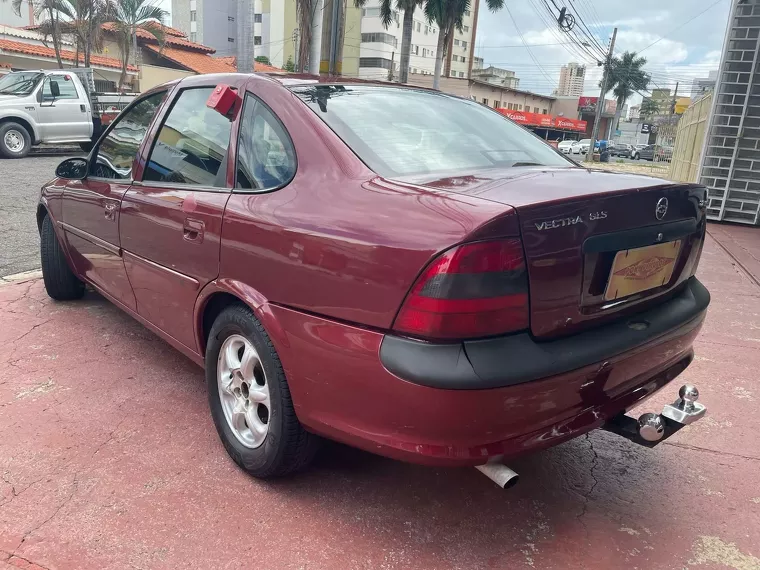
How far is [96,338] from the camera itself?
388cm

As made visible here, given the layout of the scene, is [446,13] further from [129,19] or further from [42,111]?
[42,111]

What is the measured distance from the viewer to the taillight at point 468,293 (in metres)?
1.72

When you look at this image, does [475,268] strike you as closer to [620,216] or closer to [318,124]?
[620,216]

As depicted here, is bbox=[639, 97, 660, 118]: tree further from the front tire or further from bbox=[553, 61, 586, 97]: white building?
the front tire

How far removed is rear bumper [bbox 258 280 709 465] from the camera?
176 cm

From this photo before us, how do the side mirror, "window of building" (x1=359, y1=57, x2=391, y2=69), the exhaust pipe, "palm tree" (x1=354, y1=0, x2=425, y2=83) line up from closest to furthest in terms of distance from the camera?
1. the exhaust pipe
2. the side mirror
3. "palm tree" (x1=354, y1=0, x2=425, y2=83)
4. "window of building" (x1=359, y1=57, x2=391, y2=69)

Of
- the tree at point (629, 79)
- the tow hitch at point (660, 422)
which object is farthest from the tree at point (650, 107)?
the tow hitch at point (660, 422)

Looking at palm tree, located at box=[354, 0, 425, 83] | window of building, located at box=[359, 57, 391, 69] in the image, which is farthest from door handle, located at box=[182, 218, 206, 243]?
window of building, located at box=[359, 57, 391, 69]

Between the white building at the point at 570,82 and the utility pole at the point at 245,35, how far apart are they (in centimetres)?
8534

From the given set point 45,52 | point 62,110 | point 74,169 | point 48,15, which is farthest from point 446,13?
point 74,169

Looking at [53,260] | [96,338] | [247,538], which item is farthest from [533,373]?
[53,260]

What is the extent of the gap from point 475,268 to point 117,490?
1.69 meters

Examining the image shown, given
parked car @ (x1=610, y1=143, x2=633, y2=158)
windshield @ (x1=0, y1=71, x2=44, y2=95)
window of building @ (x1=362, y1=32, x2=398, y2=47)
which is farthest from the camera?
window of building @ (x1=362, y1=32, x2=398, y2=47)

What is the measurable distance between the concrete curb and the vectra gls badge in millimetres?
4854
